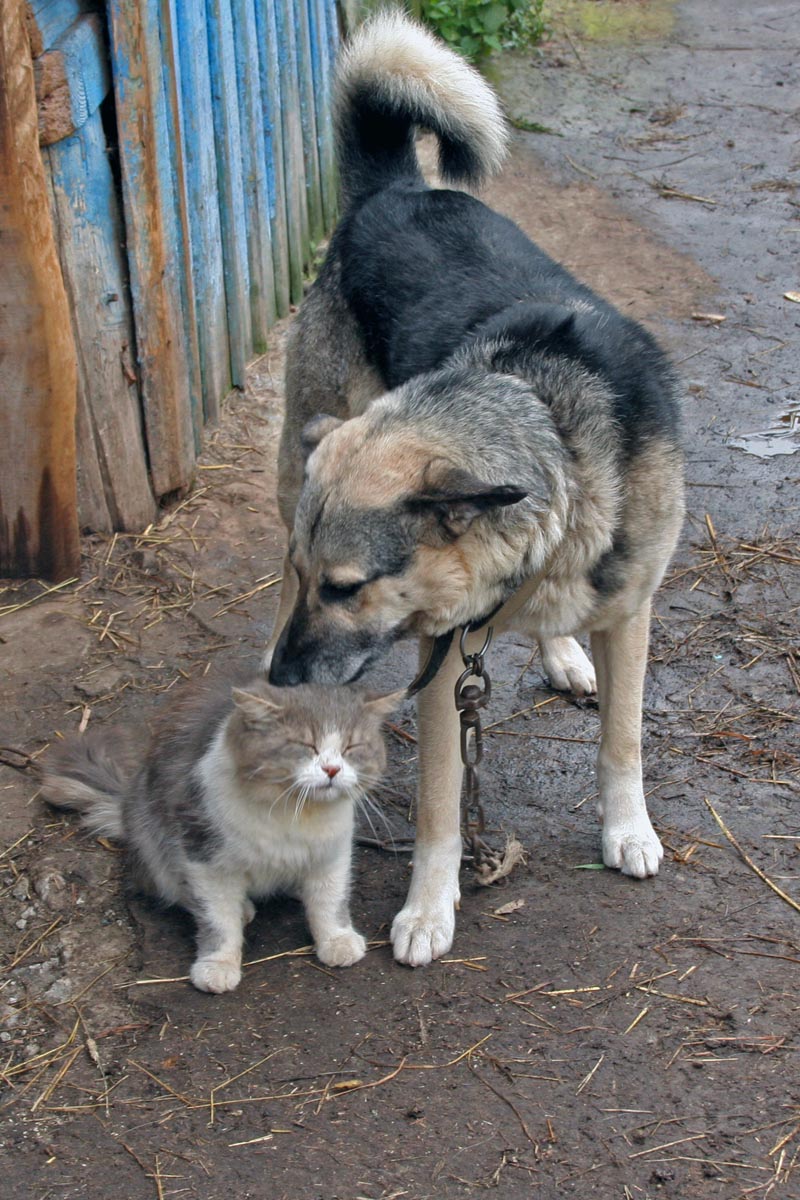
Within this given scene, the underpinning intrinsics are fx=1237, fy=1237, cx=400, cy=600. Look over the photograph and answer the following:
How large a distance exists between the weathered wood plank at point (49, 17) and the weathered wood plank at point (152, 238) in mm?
114

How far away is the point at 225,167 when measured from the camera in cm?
537

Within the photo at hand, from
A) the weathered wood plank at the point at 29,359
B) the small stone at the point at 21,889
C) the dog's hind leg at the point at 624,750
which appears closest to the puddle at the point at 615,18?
the weathered wood plank at the point at 29,359

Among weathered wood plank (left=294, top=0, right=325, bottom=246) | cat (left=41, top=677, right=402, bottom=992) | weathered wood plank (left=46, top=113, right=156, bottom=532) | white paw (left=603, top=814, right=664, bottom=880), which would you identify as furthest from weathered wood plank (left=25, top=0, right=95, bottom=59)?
white paw (left=603, top=814, right=664, bottom=880)

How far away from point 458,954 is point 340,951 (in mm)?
312

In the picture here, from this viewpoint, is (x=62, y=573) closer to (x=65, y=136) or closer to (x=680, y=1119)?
(x=65, y=136)

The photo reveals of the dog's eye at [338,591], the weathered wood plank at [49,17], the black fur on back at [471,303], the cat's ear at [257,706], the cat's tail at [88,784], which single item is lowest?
the cat's tail at [88,784]

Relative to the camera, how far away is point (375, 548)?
2.95 metres

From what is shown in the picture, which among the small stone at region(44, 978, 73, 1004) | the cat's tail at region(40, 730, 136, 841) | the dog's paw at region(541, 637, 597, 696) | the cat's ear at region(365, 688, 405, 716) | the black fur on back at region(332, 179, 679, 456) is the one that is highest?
the black fur on back at region(332, 179, 679, 456)

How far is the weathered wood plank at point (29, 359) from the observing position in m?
3.90

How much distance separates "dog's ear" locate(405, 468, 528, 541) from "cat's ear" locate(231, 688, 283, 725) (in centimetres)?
57

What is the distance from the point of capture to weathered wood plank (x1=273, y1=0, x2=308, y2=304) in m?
6.05

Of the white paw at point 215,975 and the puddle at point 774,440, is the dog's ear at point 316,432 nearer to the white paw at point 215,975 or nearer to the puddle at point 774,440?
the white paw at point 215,975

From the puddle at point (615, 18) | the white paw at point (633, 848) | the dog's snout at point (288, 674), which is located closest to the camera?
the dog's snout at point (288, 674)

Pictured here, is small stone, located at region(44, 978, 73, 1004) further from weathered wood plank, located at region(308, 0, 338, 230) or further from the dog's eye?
weathered wood plank, located at region(308, 0, 338, 230)
